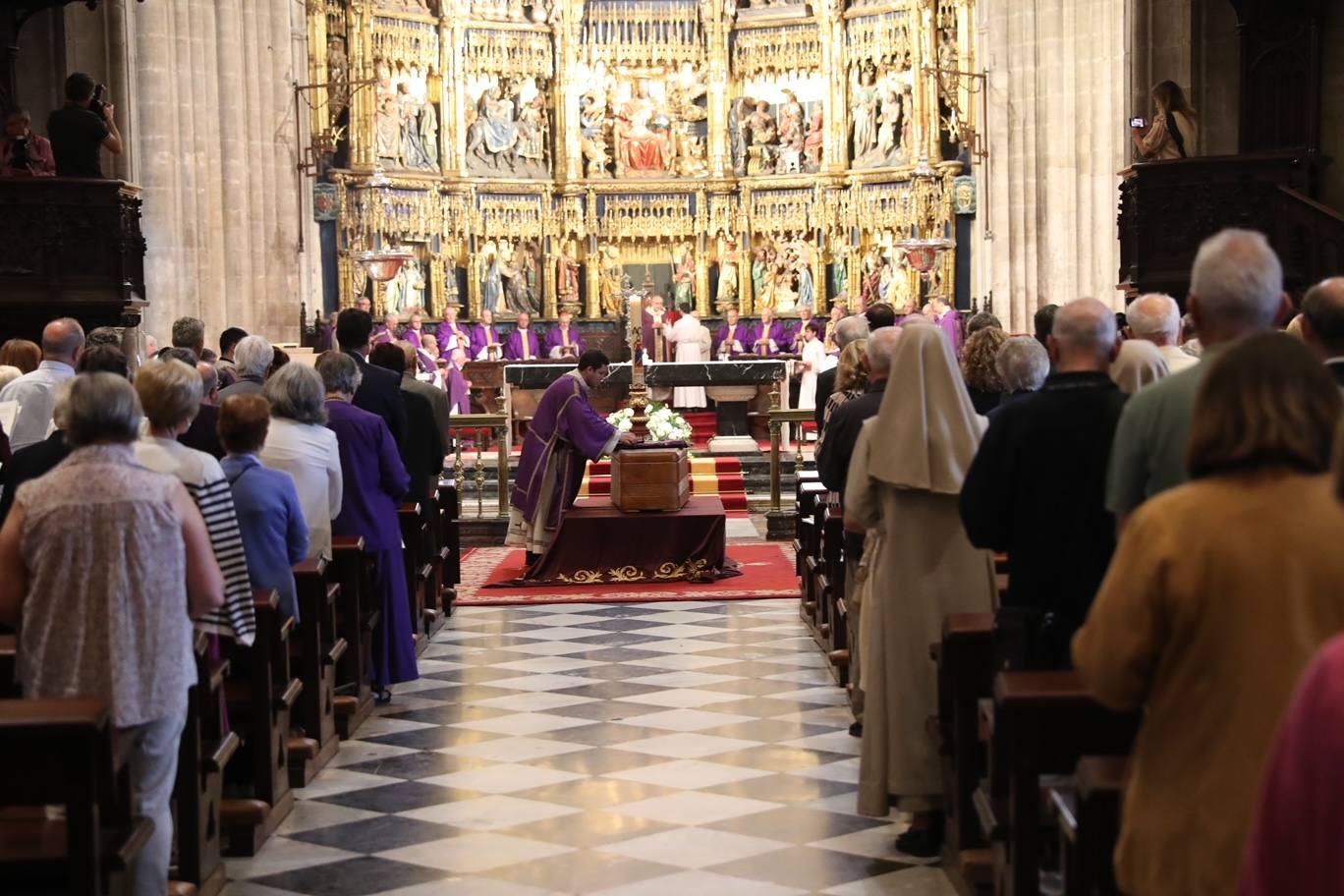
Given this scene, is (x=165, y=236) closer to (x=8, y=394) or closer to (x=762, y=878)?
(x=8, y=394)

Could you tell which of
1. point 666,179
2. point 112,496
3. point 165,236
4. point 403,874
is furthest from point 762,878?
point 666,179

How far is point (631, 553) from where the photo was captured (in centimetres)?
1370

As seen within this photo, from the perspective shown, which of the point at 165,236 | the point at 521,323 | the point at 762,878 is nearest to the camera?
the point at 762,878

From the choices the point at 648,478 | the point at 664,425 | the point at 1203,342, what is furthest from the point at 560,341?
the point at 1203,342

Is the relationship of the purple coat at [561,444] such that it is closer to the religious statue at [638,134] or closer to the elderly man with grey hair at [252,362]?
the elderly man with grey hair at [252,362]

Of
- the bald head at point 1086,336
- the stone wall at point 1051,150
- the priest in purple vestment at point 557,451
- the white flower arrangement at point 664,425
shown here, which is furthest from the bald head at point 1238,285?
the stone wall at point 1051,150

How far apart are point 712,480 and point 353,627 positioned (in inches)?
407

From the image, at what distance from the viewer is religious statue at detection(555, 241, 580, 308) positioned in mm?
27797

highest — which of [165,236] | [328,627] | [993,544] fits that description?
[165,236]

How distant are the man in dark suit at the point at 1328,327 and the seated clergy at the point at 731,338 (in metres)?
20.5

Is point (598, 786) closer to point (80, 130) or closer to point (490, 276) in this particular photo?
point (80, 130)

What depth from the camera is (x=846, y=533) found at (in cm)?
820

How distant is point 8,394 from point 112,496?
386 cm

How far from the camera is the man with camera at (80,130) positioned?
11969 millimetres
